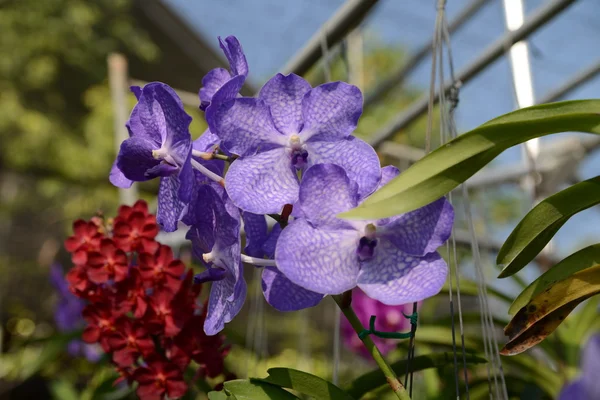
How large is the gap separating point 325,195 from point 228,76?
0.62 ft

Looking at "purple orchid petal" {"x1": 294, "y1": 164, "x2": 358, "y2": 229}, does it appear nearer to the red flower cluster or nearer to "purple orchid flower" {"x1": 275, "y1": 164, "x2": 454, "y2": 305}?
"purple orchid flower" {"x1": 275, "y1": 164, "x2": 454, "y2": 305}

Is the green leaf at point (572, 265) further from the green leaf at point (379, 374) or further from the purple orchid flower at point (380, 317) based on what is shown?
the purple orchid flower at point (380, 317)

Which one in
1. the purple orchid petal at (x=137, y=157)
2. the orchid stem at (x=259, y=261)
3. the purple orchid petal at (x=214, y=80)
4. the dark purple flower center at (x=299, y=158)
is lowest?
the orchid stem at (x=259, y=261)

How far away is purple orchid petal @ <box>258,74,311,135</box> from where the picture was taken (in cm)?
49

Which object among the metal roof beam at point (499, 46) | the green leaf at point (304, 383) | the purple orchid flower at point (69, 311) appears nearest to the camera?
the green leaf at point (304, 383)

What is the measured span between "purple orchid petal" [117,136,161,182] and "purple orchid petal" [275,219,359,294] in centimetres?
15

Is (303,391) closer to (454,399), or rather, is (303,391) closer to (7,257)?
(454,399)

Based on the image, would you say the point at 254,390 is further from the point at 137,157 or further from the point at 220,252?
the point at 137,157

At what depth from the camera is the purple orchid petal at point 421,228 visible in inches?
16.7

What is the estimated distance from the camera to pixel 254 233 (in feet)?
1.72

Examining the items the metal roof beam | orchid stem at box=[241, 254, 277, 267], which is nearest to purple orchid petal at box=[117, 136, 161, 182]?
orchid stem at box=[241, 254, 277, 267]

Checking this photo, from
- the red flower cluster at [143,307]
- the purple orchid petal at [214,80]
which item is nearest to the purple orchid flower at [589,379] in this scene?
the purple orchid petal at [214,80]

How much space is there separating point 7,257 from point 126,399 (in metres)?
3.56

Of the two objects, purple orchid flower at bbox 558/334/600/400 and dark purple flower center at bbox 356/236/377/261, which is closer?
purple orchid flower at bbox 558/334/600/400
